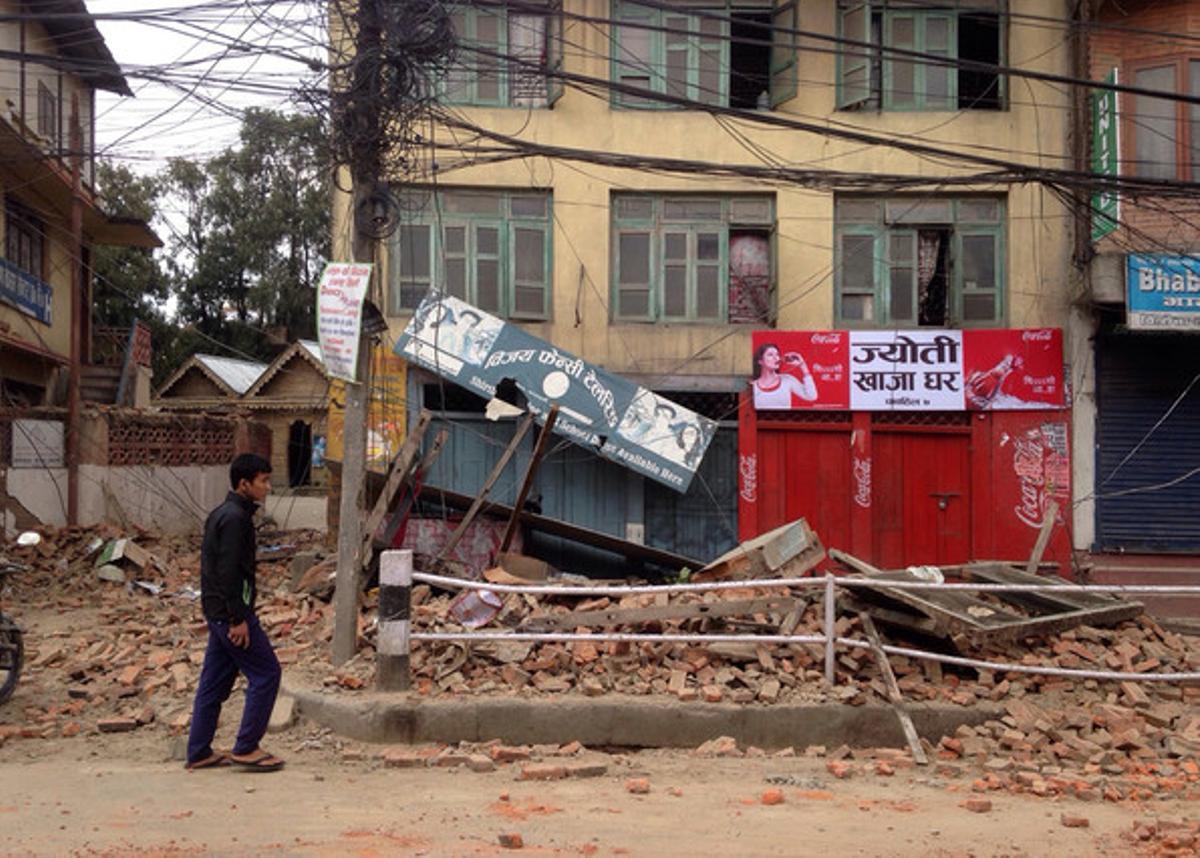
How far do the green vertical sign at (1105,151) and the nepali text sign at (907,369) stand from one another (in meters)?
1.49

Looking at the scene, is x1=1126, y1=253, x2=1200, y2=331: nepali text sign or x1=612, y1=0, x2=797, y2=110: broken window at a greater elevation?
x1=612, y1=0, x2=797, y2=110: broken window

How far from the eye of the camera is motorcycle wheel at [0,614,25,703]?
25.4 feet

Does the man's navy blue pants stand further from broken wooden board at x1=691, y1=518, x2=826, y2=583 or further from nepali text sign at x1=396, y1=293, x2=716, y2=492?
nepali text sign at x1=396, y1=293, x2=716, y2=492

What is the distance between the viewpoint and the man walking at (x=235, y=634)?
20.0 feet

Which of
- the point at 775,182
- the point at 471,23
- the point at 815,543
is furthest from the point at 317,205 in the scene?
the point at 815,543

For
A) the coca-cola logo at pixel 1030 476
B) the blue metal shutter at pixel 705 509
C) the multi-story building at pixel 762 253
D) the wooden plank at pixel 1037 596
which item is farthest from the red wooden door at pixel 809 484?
the wooden plank at pixel 1037 596

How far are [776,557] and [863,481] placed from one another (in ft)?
16.5

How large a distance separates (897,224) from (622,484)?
507cm

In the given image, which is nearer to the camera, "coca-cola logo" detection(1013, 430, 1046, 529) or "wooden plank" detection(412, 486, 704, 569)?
"wooden plank" detection(412, 486, 704, 569)

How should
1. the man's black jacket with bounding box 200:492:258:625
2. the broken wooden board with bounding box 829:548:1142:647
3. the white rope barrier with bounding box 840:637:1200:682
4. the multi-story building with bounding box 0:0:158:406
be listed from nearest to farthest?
1. the man's black jacket with bounding box 200:492:258:625
2. the white rope barrier with bounding box 840:637:1200:682
3. the broken wooden board with bounding box 829:548:1142:647
4. the multi-story building with bounding box 0:0:158:406

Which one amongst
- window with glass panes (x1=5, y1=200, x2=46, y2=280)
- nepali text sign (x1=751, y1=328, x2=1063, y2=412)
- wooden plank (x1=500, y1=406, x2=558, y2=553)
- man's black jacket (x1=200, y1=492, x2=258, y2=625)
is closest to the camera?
man's black jacket (x1=200, y1=492, x2=258, y2=625)

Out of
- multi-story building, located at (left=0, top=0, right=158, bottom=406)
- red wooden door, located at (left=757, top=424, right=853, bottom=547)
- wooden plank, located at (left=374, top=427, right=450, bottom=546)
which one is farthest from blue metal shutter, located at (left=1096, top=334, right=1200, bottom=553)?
multi-story building, located at (left=0, top=0, right=158, bottom=406)

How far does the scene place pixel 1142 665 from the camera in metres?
8.22

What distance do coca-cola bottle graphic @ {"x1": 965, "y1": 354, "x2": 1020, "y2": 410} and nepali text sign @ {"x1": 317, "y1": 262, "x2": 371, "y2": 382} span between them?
29.7 ft
